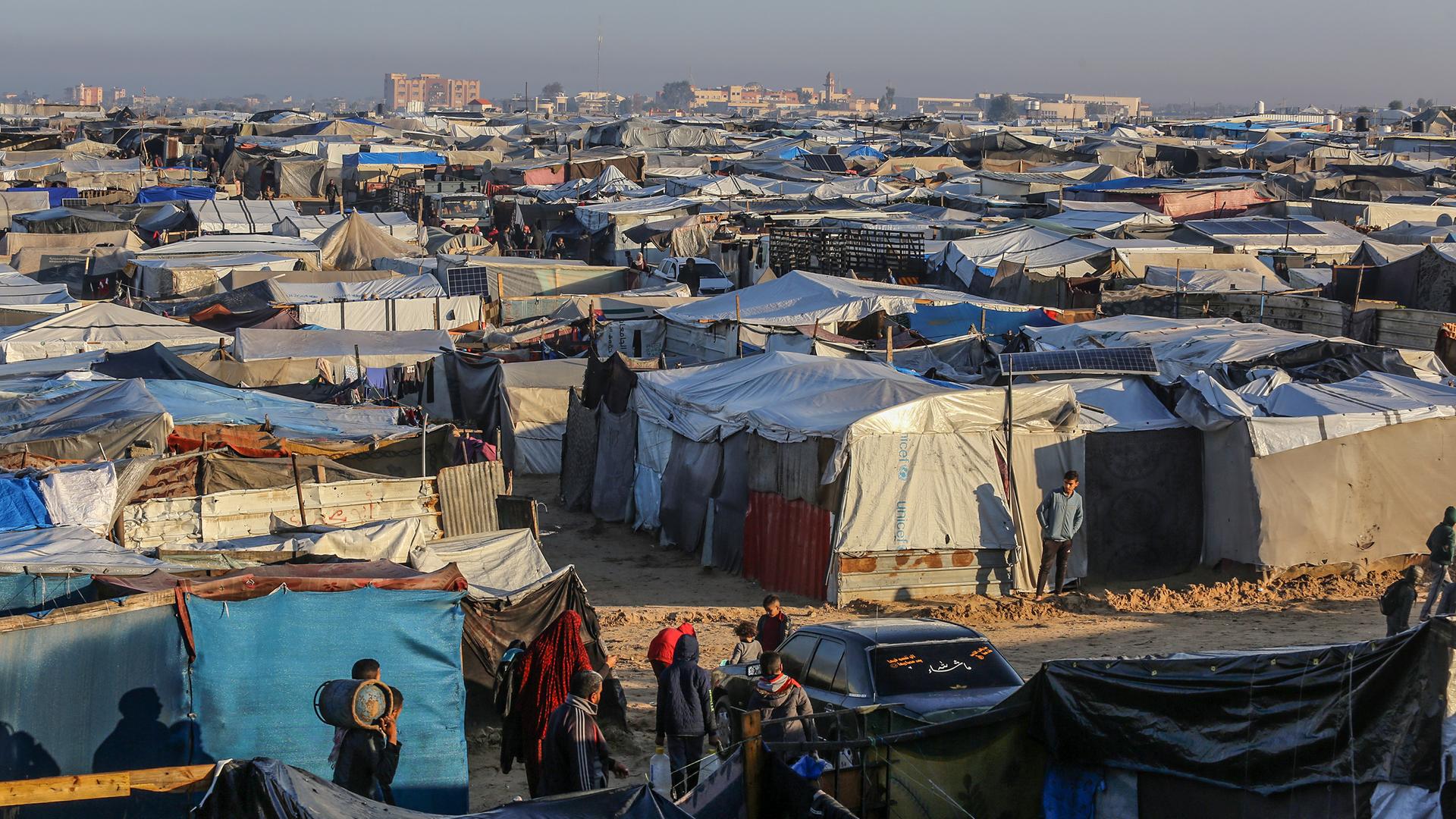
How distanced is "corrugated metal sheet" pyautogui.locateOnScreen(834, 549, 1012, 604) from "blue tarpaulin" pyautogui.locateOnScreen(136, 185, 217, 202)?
39522 millimetres

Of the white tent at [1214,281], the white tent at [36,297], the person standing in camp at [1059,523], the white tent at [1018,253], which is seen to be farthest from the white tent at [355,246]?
the person standing in camp at [1059,523]

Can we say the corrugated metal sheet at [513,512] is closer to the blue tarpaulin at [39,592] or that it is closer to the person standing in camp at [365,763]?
the blue tarpaulin at [39,592]

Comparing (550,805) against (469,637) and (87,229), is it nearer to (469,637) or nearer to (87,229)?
(469,637)

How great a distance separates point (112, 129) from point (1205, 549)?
83.8 m

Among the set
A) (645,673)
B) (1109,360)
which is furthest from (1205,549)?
(645,673)

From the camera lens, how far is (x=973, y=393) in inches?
530

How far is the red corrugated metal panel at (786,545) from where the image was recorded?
1341cm

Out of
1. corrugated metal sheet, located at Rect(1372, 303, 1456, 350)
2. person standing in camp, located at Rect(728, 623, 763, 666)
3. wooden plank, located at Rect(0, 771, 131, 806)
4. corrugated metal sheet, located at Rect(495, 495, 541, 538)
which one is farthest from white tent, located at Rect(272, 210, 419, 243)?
wooden plank, located at Rect(0, 771, 131, 806)

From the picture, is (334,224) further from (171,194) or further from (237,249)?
(171,194)

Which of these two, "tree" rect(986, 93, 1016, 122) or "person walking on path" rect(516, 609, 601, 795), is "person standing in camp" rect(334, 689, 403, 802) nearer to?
"person walking on path" rect(516, 609, 601, 795)

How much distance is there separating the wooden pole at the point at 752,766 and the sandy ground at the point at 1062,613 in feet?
14.5

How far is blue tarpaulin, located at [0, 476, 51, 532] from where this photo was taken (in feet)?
35.1

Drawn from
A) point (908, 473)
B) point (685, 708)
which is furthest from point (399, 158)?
point (685, 708)

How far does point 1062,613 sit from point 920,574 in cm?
130
